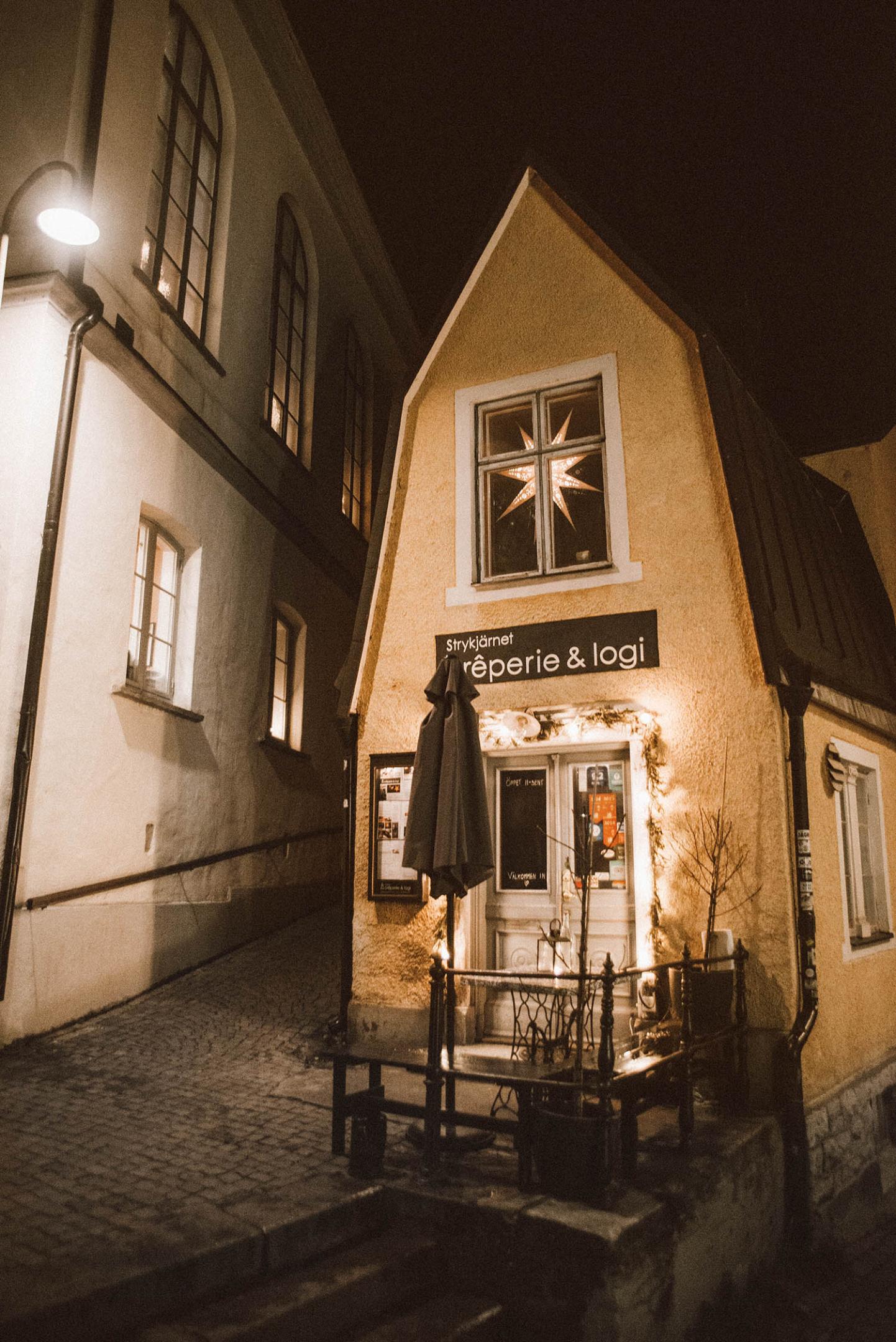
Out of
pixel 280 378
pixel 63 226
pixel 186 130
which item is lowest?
pixel 63 226

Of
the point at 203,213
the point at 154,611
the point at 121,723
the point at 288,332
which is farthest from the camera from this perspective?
the point at 288,332

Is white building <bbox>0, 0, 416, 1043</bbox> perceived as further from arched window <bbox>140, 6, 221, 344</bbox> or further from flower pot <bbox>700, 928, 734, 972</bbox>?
flower pot <bbox>700, 928, 734, 972</bbox>

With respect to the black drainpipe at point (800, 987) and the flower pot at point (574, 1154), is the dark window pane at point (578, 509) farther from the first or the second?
the flower pot at point (574, 1154)

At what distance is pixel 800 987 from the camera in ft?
21.4

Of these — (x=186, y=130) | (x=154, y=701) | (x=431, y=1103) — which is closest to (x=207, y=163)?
(x=186, y=130)

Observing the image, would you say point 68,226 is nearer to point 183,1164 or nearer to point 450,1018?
point 450,1018

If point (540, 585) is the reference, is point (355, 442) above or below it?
above

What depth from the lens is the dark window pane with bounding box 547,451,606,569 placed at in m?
8.02

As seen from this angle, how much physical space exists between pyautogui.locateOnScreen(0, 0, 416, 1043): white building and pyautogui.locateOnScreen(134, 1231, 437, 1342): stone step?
3879 mm

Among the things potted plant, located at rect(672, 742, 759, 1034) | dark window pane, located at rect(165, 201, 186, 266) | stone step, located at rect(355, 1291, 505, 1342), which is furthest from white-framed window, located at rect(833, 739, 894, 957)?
dark window pane, located at rect(165, 201, 186, 266)

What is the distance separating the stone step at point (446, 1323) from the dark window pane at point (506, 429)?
21.5 ft

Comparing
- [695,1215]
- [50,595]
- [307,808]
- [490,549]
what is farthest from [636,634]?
[307,808]

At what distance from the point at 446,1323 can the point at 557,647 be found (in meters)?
4.83

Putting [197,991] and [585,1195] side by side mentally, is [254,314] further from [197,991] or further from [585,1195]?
[585,1195]
